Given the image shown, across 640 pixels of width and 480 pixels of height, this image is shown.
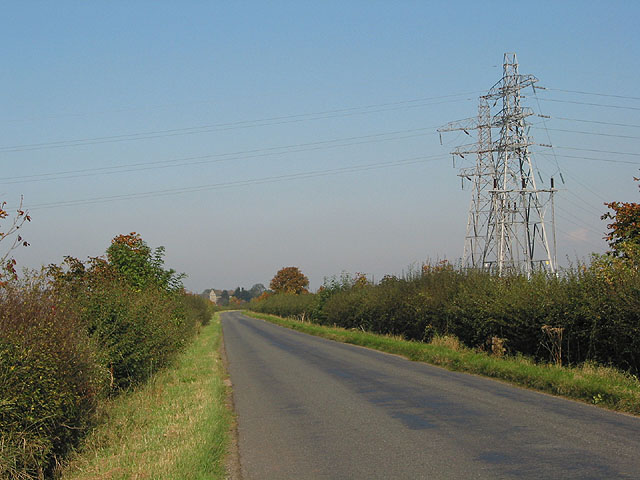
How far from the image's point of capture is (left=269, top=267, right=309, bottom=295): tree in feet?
415

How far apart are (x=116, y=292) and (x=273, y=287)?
11570cm

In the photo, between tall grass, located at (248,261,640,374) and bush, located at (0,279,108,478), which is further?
tall grass, located at (248,261,640,374)

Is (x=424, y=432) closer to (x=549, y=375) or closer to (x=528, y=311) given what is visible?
(x=549, y=375)

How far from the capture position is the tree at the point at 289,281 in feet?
415

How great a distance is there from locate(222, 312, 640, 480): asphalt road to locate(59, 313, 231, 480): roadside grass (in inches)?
18.6

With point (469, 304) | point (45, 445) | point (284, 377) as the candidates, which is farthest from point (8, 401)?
point (469, 304)

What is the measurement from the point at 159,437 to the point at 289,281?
118 m

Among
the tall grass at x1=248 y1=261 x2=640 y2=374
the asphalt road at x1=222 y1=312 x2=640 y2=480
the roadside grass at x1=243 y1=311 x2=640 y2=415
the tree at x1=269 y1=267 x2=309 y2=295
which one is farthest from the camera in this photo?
the tree at x1=269 y1=267 x2=309 y2=295

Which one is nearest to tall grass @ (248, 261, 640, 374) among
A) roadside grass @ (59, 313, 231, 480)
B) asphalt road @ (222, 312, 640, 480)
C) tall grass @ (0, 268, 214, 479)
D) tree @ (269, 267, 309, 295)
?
asphalt road @ (222, 312, 640, 480)

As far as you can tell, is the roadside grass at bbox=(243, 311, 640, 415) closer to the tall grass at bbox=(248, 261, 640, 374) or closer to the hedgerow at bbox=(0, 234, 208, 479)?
the tall grass at bbox=(248, 261, 640, 374)

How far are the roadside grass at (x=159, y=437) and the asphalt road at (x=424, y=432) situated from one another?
0.47m

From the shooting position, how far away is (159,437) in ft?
30.4

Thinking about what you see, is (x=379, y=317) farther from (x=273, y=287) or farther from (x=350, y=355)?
(x=273, y=287)

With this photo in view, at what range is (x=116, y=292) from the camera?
45.5ft
